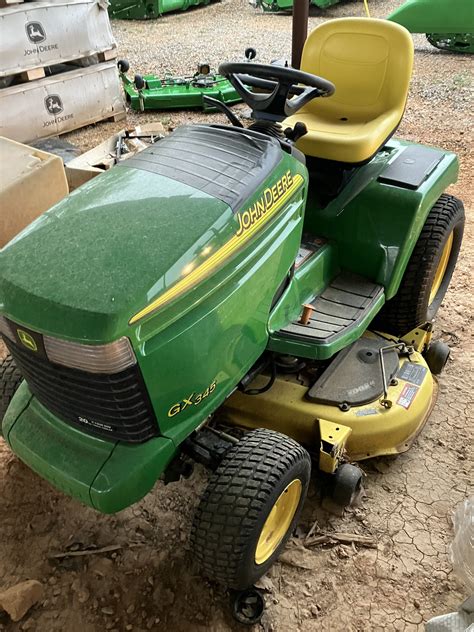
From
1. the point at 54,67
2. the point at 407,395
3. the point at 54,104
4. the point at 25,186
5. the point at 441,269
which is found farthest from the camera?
the point at 54,67

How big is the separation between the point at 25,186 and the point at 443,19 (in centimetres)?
591

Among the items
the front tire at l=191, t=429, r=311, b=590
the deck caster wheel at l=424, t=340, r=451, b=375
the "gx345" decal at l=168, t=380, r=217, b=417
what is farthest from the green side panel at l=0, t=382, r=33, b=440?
the deck caster wheel at l=424, t=340, r=451, b=375

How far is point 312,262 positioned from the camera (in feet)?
7.30

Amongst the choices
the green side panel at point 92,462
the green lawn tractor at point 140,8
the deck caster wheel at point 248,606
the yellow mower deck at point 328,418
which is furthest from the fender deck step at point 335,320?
the green lawn tractor at point 140,8

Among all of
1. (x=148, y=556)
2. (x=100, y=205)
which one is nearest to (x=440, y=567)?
(x=148, y=556)

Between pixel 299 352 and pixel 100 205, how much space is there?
803mm

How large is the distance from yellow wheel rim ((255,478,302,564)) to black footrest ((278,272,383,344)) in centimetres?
Answer: 49

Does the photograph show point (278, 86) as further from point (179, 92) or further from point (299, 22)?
point (179, 92)

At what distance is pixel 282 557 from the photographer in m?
1.91

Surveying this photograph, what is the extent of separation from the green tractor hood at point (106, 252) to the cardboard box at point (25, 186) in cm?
169

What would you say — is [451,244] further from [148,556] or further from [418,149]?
[148,556]

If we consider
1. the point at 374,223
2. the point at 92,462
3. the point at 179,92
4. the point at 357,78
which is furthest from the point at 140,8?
the point at 92,462

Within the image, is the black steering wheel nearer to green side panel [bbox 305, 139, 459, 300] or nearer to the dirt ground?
green side panel [bbox 305, 139, 459, 300]

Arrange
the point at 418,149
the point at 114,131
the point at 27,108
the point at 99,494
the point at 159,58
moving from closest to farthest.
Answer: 1. the point at 99,494
2. the point at 418,149
3. the point at 27,108
4. the point at 114,131
5. the point at 159,58
